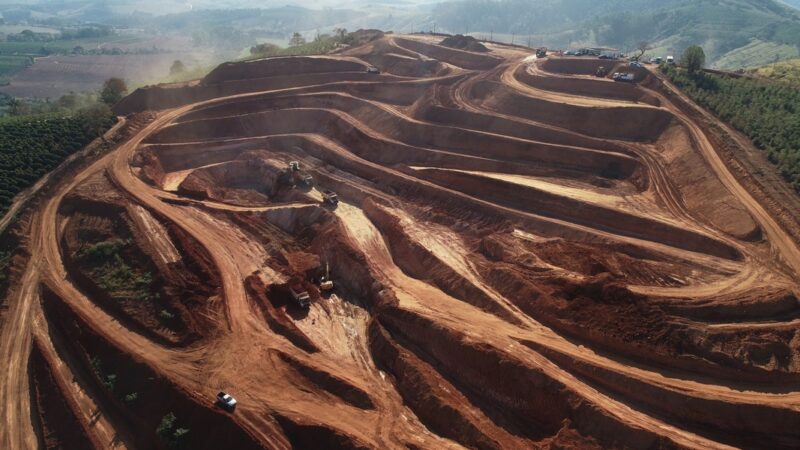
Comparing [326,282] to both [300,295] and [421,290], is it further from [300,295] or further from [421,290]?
[421,290]

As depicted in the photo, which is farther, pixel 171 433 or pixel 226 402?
pixel 226 402

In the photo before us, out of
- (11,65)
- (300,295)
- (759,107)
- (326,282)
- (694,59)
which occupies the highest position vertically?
(694,59)

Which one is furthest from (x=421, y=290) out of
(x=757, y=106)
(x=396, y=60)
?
(x=396, y=60)

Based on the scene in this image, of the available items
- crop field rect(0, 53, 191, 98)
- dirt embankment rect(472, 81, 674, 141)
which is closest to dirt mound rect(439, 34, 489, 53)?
dirt embankment rect(472, 81, 674, 141)

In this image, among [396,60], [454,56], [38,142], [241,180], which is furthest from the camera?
[396,60]

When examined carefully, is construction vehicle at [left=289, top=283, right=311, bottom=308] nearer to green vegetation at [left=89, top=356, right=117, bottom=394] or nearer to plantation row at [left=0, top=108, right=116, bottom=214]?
green vegetation at [left=89, top=356, right=117, bottom=394]

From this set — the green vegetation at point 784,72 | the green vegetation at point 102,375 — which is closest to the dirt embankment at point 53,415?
the green vegetation at point 102,375

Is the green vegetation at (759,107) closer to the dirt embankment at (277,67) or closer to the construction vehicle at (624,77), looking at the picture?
the construction vehicle at (624,77)
